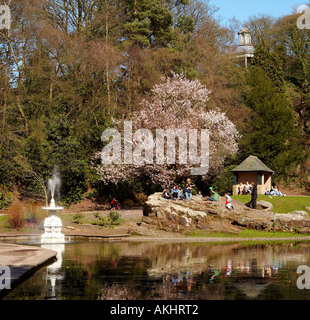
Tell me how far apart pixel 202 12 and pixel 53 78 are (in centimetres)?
2746

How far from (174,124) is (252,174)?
921cm

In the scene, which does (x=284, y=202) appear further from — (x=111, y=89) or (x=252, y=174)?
(x=111, y=89)

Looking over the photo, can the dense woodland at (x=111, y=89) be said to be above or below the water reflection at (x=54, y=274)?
above

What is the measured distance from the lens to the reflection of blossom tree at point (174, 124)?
141 feet

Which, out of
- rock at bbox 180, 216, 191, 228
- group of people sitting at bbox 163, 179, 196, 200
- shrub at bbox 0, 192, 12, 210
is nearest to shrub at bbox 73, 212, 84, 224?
group of people sitting at bbox 163, 179, 196, 200

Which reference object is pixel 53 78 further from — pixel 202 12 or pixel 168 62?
pixel 202 12

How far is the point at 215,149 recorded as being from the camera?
147 feet

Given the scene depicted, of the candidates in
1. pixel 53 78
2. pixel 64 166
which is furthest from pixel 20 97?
pixel 64 166

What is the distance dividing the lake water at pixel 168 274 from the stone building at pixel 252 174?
2432 cm

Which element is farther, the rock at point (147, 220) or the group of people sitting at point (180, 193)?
the group of people sitting at point (180, 193)

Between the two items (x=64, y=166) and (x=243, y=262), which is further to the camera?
(x=64, y=166)

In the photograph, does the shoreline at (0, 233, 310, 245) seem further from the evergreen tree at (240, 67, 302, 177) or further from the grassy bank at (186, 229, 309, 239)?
the evergreen tree at (240, 67, 302, 177)

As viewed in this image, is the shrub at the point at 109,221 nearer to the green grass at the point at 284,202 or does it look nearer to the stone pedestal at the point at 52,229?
the stone pedestal at the point at 52,229

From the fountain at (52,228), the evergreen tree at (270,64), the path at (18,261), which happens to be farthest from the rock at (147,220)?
the evergreen tree at (270,64)
